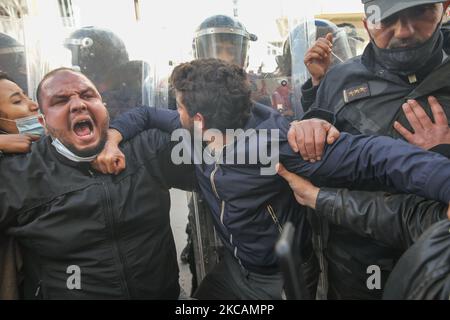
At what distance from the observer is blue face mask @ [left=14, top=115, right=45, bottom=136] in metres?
1.55

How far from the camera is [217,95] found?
1485mm

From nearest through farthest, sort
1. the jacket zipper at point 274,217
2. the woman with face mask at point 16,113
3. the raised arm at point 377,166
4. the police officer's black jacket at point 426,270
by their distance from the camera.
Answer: the police officer's black jacket at point 426,270, the raised arm at point 377,166, the jacket zipper at point 274,217, the woman with face mask at point 16,113

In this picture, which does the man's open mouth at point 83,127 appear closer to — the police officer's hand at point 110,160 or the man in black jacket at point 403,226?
the police officer's hand at point 110,160

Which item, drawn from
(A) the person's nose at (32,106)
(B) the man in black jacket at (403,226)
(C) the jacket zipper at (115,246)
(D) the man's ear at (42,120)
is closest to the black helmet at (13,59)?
(A) the person's nose at (32,106)

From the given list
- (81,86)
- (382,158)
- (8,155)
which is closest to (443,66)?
(382,158)

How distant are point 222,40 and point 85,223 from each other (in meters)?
1.61

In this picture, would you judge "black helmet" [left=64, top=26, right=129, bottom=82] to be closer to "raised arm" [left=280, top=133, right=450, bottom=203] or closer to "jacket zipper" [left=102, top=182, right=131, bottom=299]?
"jacket zipper" [left=102, top=182, right=131, bottom=299]

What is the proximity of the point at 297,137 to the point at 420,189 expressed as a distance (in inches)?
16.9

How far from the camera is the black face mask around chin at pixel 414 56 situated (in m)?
1.32

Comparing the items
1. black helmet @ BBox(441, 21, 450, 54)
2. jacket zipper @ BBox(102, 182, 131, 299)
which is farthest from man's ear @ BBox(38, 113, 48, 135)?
black helmet @ BBox(441, 21, 450, 54)

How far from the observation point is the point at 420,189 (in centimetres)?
102

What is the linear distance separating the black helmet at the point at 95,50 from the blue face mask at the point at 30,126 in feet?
2.89

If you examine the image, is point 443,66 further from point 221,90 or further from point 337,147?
point 221,90

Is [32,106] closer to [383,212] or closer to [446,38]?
[383,212]
